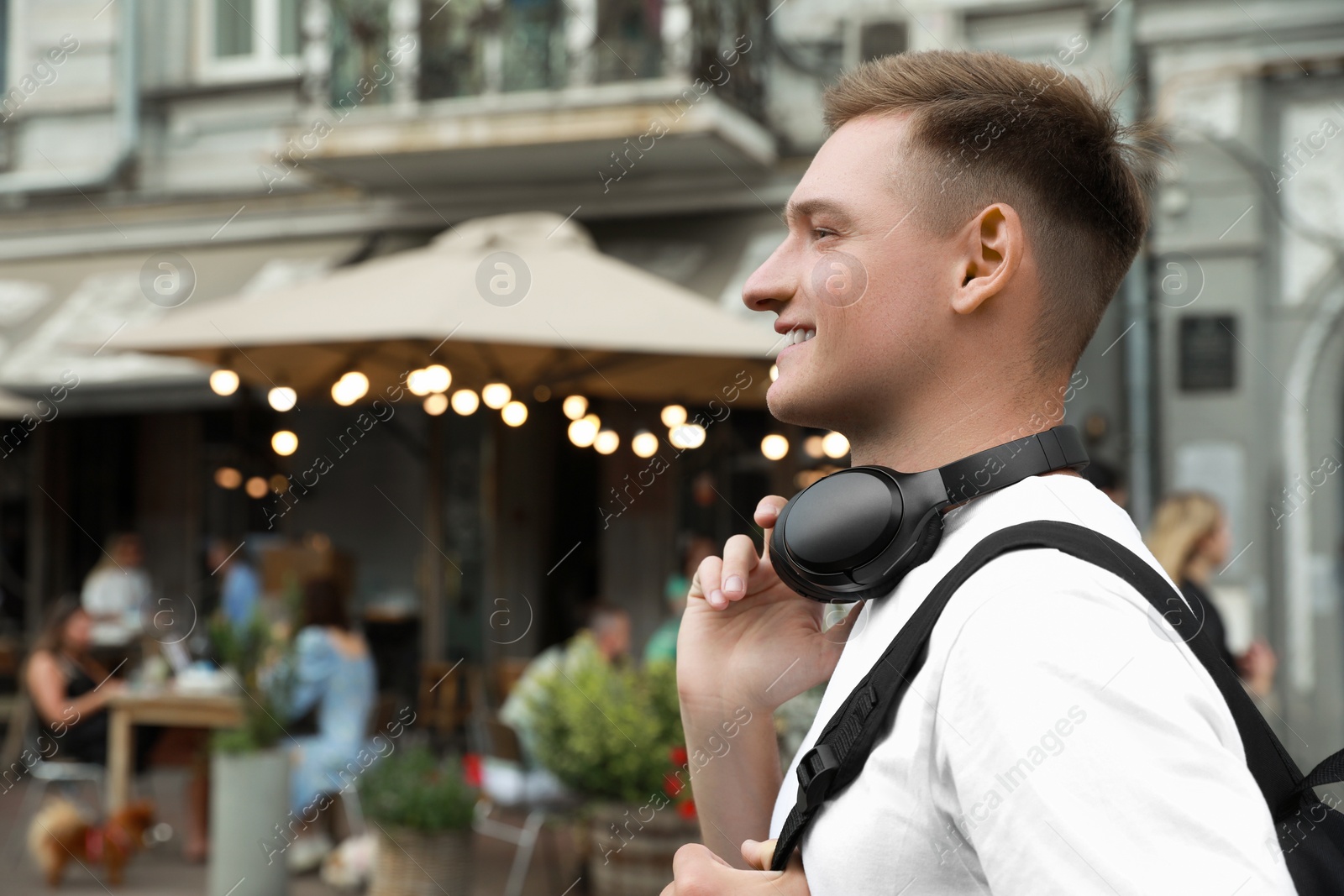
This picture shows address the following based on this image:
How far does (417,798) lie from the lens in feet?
17.3

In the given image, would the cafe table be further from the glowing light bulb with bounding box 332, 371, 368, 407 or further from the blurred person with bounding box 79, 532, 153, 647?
the blurred person with bounding box 79, 532, 153, 647

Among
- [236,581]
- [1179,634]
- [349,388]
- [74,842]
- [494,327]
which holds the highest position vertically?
[494,327]

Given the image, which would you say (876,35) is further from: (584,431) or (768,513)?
(768,513)

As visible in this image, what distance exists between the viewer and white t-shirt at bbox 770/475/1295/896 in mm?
808

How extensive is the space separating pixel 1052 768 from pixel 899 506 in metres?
0.33

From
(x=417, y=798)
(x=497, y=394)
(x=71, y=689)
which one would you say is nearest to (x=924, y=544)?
(x=417, y=798)

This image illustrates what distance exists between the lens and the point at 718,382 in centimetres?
728

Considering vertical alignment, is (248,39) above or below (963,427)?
above

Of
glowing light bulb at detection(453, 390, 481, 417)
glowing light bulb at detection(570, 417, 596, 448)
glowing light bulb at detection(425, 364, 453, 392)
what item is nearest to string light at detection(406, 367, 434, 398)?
glowing light bulb at detection(425, 364, 453, 392)

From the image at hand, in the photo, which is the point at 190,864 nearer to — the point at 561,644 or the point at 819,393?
the point at 561,644

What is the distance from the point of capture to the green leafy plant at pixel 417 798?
17.2 ft

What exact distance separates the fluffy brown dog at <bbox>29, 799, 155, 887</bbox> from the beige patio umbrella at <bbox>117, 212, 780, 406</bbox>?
2445mm

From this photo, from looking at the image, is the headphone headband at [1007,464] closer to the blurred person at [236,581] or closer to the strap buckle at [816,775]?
the strap buckle at [816,775]

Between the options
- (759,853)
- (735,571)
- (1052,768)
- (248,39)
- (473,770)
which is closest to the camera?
(1052,768)
